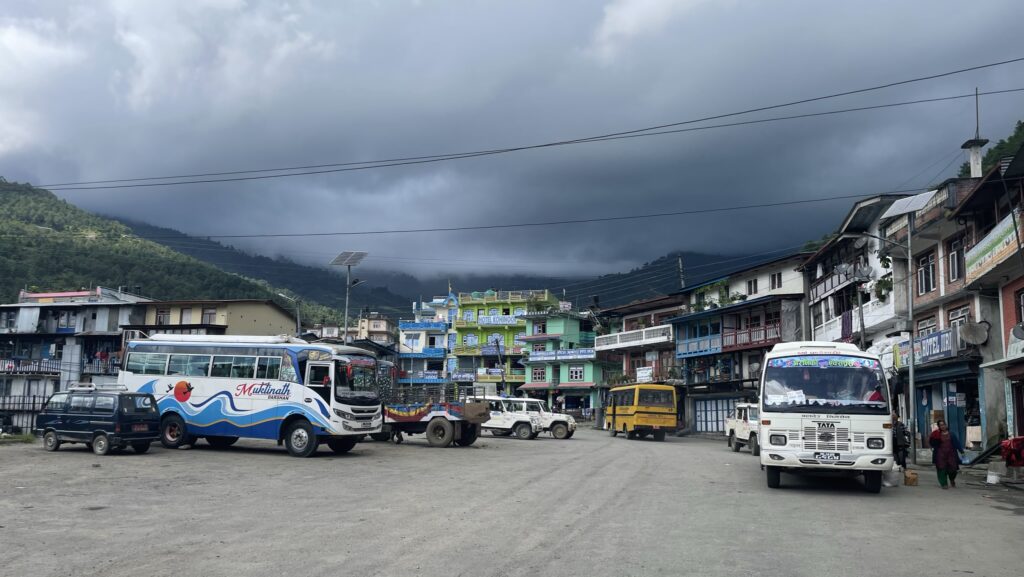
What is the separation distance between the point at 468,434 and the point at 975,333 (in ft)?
59.1

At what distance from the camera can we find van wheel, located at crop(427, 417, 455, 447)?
2711 centimetres

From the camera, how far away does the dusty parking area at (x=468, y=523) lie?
8.04m

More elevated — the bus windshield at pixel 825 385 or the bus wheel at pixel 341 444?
the bus windshield at pixel 825 385

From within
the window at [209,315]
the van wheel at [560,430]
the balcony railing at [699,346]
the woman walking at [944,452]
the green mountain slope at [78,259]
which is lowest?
the van wheel at [560,430]

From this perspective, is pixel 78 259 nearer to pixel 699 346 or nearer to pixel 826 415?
pixel 699 346

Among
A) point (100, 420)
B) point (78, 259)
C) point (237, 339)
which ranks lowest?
point (100, 420)

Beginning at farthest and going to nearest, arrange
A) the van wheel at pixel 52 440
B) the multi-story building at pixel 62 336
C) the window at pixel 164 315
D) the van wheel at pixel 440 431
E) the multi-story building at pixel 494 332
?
the multi-story building at pixel 494 332, the window at pixel 164 315, the multi-story building at pixel 62 336, the van wheel at pixel 440 431, the van wheel at pixel 52 440

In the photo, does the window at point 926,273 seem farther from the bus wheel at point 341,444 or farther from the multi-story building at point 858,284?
the bus wheel at point 341,444

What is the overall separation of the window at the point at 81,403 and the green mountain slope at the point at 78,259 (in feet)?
183

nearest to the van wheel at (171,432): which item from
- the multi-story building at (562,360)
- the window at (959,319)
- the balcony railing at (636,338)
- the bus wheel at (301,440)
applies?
the bus wheel at (301,440)

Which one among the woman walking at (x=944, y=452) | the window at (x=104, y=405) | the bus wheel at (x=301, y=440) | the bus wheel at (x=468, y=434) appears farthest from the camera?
the bus wheel at (x=468, y=434)

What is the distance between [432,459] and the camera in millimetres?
21703

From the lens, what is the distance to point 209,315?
65.4 m

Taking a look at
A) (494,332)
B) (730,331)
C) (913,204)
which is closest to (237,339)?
(913,204)
